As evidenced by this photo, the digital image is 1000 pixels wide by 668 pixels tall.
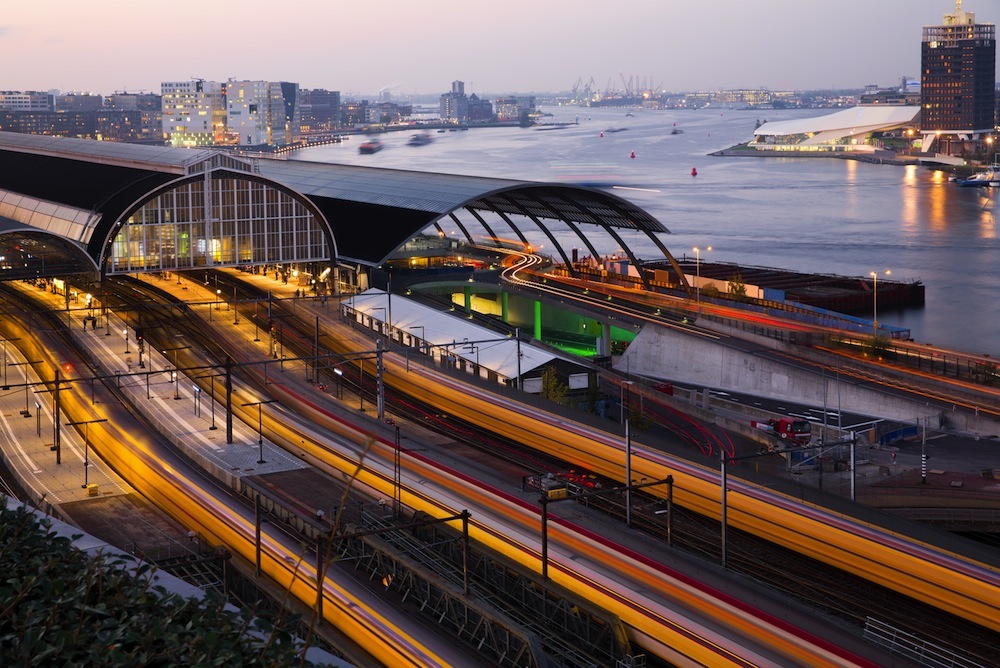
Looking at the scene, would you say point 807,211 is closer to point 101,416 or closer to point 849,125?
point 101,416

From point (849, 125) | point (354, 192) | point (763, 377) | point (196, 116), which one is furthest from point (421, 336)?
point (196, 116)

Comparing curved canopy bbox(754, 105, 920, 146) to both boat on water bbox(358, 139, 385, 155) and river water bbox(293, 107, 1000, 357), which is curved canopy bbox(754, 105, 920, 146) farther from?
boat on water bbox(358, 139, 385, 155)

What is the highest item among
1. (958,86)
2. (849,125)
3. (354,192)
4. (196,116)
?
(958,86)

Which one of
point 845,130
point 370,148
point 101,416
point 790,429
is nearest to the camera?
point 101,416

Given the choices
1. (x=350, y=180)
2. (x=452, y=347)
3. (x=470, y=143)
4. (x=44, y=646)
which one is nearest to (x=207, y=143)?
(x=470, y=143)

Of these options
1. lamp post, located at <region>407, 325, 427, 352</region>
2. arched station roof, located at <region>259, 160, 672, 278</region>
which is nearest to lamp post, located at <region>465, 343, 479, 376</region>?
lamp post, located at <region>407, 325, 427, 352</region>

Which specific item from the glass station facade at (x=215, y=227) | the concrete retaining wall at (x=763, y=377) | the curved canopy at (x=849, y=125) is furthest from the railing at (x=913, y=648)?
the curved canopy at (x=849, y=125)
